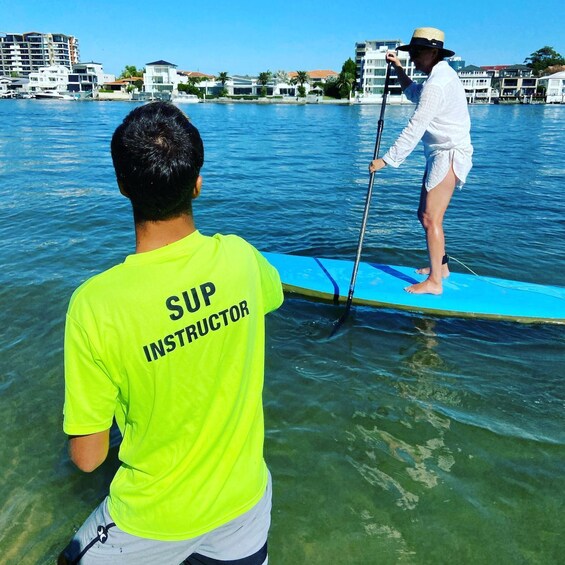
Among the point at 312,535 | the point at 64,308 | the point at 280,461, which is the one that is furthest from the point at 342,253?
the point at 312,535

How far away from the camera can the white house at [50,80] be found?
127750 mm

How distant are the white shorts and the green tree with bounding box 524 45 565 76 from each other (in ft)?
483

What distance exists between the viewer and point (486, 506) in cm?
322

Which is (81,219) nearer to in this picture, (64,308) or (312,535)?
(64,308)

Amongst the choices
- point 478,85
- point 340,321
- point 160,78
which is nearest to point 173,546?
point 340,321

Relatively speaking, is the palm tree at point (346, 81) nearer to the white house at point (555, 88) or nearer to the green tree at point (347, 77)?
the green tree at point (347, 77)

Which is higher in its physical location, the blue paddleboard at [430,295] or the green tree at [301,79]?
the green tree at [301,79]

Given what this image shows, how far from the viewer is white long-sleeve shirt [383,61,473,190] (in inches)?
199

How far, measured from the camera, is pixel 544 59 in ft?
421

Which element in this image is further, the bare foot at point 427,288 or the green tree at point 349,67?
the green tree at point 349,67

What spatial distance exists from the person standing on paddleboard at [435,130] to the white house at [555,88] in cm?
12367

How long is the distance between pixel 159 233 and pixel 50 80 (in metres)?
154

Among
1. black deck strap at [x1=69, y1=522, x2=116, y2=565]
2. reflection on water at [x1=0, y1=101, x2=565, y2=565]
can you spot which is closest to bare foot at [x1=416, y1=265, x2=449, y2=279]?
reflection on water at [x1=0, y1=101, x2=565, y2=565]

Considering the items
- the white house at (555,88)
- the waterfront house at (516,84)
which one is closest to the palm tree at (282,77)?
the waterfront house at (516,84)
